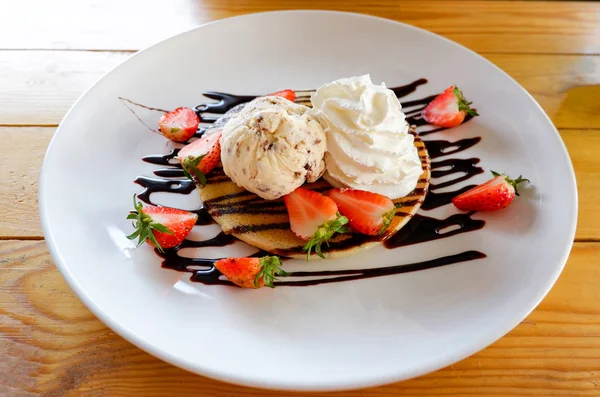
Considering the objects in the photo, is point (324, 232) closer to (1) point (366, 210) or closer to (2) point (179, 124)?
(1) point (366, 210)

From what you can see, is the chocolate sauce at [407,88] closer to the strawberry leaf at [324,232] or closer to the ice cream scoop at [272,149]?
the ice cream scoop at [272,149]

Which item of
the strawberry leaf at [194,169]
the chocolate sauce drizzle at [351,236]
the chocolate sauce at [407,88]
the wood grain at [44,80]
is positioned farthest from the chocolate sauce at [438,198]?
the wood grain at [44,80]

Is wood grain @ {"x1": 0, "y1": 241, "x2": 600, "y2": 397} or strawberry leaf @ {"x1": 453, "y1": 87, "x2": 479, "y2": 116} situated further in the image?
strawberry leaf @ {"x1": 453, "y1": 87, "x2": 479, "y2": 116}

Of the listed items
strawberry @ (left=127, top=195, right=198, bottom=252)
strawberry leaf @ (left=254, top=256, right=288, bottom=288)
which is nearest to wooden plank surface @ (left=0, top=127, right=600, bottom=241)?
strawberry @ (left=127, top=195, right=198, bottom=252)

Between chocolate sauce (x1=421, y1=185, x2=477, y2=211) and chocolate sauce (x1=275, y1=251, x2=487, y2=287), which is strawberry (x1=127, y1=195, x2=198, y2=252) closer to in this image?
chocolate sauce (x1=275, y1=251, x2=487, y2=287)

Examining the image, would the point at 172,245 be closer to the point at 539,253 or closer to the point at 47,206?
the point at 47,206

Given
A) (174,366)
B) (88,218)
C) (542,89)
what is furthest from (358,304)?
(542,89)

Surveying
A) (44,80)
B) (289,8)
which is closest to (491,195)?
(289,8)
